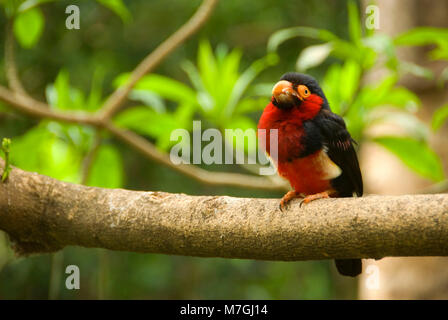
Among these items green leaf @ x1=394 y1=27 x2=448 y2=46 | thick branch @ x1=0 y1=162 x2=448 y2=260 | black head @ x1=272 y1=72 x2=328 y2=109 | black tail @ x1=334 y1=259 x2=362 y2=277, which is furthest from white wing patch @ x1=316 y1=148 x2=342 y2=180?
green leaf @ x1=394 y1=27 x2=448 y2=46

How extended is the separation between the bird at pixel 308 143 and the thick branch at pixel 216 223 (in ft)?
1.39

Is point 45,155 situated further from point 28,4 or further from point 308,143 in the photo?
point 308,143

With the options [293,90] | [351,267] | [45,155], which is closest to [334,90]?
[293,90]

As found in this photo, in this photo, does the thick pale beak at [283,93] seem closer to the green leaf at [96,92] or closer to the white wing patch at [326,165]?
the white wing patch at [326,165]

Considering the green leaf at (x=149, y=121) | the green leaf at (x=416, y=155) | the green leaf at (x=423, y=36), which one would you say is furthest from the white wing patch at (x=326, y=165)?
the green leaf at (x=149, y=121)

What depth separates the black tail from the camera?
1.92 metres

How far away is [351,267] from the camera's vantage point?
192cm

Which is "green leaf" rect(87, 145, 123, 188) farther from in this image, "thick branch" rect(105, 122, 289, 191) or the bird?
the bird

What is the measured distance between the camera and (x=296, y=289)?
4.31m

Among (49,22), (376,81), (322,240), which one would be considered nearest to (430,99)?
(376,81)

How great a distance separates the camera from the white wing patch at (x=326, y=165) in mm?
1918

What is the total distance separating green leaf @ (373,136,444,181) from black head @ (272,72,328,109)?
58cm
